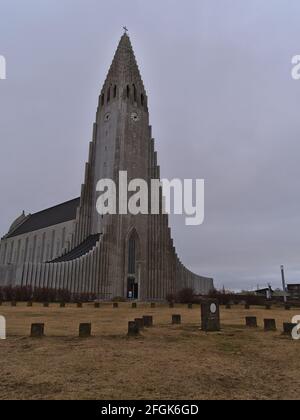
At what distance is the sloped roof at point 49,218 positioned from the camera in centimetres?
7588

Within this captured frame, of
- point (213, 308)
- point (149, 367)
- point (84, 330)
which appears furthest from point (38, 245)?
point (149, 367)

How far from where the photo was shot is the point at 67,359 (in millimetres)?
8484

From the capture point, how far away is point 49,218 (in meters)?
82.2

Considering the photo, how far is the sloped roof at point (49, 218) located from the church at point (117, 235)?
1.25 m

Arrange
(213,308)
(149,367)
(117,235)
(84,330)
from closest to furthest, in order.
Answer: (149,367), (84,330), (213,308), (117,235)

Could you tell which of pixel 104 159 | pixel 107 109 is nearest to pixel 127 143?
pixel 104 159

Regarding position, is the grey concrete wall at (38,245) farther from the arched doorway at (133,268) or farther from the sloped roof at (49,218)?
the arched doorway at (133,268)

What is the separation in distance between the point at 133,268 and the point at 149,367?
53.5m

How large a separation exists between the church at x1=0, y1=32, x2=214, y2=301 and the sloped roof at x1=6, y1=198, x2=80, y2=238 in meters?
1.25

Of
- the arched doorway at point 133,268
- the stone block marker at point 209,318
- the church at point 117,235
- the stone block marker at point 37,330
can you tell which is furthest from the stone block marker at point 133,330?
the arched doorway at point 133,268

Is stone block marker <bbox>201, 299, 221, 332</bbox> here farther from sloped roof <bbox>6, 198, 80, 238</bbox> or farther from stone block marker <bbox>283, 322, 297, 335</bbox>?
sloped roof <bbox>6, 198, 80, 238</bbox>

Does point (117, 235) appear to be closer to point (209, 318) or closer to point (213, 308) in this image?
point (213, 308)

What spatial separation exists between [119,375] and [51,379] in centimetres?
131
